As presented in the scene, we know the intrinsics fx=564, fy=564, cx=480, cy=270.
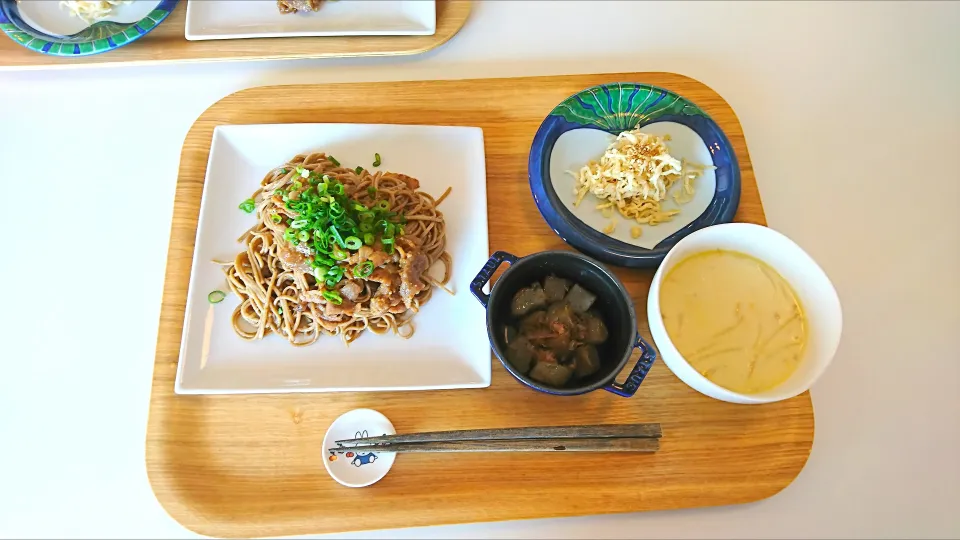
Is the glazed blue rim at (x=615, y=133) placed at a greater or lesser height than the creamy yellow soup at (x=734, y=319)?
greater

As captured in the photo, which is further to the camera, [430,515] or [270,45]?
[270,45]

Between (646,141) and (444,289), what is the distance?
78 cm

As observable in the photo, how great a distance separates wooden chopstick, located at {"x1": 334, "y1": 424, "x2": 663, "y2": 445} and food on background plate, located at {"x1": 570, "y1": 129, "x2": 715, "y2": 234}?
0.59 m

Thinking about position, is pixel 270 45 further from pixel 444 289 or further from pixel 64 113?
pixel 444 289

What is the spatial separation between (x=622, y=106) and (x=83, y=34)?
1961mm

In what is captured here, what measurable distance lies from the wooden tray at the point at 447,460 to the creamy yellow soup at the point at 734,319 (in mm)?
181

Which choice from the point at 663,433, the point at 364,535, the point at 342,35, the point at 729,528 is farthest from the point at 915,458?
the point at 342,35

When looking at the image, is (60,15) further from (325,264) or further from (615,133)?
(615,133)

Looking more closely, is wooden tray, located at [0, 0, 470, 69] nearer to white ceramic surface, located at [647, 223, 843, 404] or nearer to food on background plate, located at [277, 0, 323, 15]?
food on background plate, located at [277, 0, 323, 15]

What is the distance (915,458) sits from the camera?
1677 mm

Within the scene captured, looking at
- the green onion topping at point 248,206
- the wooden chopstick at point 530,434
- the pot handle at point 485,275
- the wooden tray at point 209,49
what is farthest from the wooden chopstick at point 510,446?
the wooden tray at point 209,49

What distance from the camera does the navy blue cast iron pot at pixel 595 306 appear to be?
1.41m

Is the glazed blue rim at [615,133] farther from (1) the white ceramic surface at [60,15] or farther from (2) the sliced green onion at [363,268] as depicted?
(1) the white ceramic surface at [60,15]

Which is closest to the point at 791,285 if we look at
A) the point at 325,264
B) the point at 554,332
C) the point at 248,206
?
the point at 554,332
